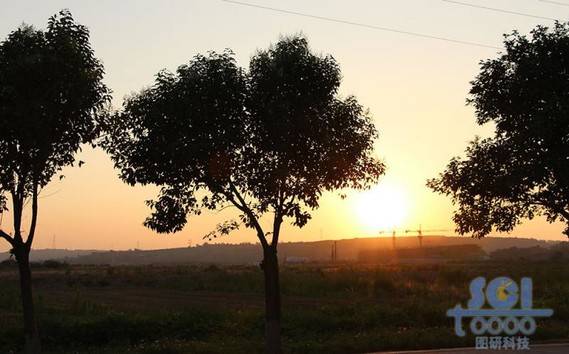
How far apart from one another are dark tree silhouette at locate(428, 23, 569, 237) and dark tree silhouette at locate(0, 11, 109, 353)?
11020 mm

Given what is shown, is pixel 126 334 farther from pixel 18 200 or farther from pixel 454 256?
pixel 454 256

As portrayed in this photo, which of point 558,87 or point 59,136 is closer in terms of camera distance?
point 59,136

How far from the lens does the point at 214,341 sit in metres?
20.9

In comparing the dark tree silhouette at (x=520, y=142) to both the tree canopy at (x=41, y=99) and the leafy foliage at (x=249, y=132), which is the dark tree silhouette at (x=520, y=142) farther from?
the tree canopy at (x=41, y=99)

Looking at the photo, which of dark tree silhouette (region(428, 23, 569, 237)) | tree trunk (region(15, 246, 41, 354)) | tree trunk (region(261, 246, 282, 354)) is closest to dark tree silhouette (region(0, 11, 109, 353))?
tree trunk (region(15, 246, 41, 354))

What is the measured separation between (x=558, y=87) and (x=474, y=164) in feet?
10.8

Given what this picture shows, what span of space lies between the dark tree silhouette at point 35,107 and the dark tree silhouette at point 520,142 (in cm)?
1102

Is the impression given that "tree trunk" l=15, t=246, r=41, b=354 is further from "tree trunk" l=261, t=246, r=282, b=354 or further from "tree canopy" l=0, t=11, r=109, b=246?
"tree trunk" l=261, t=246, r=282, b=354

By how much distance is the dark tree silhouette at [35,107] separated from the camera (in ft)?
46.5

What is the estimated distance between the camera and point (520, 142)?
1809cm

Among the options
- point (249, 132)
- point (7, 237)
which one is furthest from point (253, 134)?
point (7, 237)

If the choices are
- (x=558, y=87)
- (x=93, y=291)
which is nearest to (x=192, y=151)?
(x=558, y=87)

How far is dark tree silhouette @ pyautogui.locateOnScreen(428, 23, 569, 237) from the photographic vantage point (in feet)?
57.8
